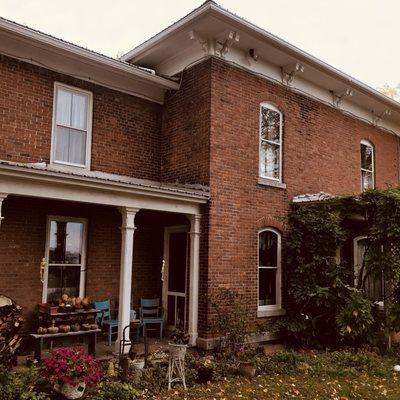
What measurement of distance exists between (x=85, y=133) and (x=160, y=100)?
99.1 inches

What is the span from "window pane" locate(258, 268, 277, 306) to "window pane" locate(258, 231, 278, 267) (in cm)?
18

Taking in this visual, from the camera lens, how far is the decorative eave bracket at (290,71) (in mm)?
11883

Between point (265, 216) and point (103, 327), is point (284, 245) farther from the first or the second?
point (103, 327)

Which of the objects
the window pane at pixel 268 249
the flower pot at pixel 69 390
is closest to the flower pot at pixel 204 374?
the flower pot at pixel 69 390

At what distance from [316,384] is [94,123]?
7.23 metres

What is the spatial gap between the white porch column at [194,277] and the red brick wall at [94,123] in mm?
2229

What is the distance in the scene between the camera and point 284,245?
1144 cm

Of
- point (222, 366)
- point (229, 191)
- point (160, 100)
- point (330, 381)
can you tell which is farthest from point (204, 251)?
point (160, 100)

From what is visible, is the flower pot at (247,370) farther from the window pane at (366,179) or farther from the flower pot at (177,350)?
the window pane at (366,179)

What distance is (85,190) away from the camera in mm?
8109

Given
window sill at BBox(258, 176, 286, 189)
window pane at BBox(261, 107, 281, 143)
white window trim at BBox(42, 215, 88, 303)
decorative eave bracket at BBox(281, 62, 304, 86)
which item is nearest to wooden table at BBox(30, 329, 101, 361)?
white window trim at BBox(42, 215, 88, 303)

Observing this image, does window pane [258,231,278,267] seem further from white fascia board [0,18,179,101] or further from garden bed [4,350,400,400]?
white fascia board [0,18,179,101]

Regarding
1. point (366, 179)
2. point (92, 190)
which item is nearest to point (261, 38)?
point (92, 190)

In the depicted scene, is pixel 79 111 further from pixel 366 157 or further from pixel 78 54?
pixel 366 157
